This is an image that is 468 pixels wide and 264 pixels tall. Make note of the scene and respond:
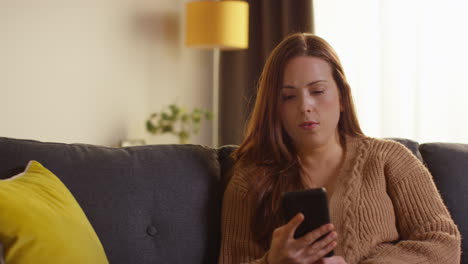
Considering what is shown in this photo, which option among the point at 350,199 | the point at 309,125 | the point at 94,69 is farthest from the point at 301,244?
the point at 94,69

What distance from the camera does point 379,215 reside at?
1592 mm

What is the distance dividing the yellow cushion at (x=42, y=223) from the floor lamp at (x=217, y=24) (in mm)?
2536

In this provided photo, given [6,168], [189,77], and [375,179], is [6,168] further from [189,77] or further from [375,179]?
[189,77]

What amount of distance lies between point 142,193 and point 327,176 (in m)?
0.48

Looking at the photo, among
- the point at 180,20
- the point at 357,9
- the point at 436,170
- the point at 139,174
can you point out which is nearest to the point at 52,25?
the point at 180,20

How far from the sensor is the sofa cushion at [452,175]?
5.96 ft

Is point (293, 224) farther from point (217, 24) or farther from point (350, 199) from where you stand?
point (217, 24)

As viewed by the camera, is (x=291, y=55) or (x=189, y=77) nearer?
(x=291, y=55)

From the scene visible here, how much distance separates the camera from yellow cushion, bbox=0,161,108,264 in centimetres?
118

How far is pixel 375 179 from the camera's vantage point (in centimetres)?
164

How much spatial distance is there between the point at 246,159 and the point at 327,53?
1.17 feet

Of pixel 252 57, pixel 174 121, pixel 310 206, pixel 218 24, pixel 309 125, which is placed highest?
pixel 218 24

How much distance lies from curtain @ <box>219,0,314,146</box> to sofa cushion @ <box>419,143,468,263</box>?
6.91 ft

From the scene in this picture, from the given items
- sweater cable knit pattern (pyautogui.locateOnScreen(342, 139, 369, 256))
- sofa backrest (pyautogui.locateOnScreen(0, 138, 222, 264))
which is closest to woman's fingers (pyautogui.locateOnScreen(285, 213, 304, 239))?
sweater cable knit pattern (pyautogui.locateOnScreen(342, 139, 369, 256))
